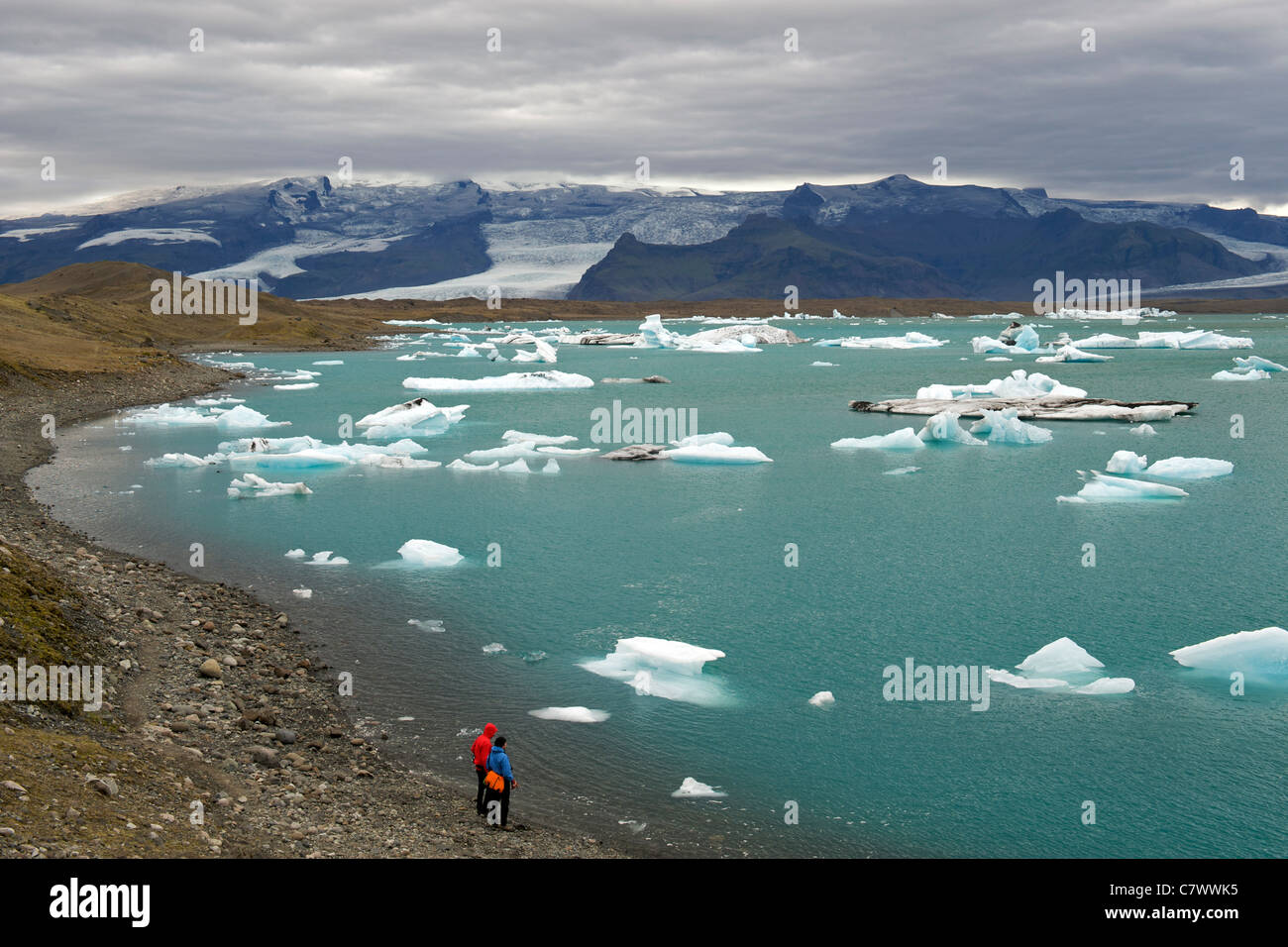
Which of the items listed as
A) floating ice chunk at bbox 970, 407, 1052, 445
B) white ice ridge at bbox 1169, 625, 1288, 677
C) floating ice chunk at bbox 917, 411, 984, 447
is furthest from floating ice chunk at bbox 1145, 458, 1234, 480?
white ice ridge at bbox 1169, 625, 1288, 677

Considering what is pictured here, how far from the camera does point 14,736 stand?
853 cm

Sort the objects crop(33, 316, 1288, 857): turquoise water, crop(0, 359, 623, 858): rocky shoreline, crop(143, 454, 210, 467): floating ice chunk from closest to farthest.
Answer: crop(0, 359, 623, 858): rocky shoreline, crop(33, 316, 1288, 857): turquoise water, crop(143, 454, 210, 467): floating ice chunk

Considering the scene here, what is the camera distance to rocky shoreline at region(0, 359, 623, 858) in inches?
301

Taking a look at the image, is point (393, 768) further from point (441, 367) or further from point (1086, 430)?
point (441, 367)

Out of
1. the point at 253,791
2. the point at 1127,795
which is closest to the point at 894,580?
the point at 1127,795

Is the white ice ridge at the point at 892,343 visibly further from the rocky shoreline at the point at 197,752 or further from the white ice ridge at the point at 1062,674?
the rocky shoreline at the point at 197,752

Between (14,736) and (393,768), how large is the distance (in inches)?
123

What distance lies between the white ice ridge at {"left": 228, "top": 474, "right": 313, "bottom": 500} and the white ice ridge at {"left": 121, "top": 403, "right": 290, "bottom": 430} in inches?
430

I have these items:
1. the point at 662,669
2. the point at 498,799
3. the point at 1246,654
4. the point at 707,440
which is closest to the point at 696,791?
the point at 498,799

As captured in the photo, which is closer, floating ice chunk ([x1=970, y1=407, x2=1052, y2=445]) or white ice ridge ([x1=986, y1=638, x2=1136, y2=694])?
white ice ridge ([x1=986, y1=638, x2=1136, y2=694])

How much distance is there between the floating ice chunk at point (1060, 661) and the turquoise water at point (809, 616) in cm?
60

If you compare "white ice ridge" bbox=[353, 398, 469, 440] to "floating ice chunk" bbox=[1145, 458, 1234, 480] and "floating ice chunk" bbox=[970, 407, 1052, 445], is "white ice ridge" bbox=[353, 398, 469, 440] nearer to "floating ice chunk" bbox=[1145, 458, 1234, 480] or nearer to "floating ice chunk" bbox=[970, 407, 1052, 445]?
→ "floating ice chunk" bbox=[970, 407, 1052, 445]

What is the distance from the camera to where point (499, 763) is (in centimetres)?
870
